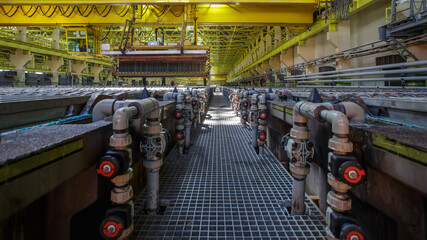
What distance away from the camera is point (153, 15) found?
8297 mm

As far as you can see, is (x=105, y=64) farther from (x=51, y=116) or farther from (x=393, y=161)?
(x=393, y=161)

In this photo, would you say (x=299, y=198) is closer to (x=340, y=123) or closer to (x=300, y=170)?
(x=300, y=170)

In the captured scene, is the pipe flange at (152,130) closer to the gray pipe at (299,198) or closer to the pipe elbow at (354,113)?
the gray pipe at (299,198)

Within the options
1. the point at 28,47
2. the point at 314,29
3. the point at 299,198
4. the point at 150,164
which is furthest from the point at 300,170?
the point at 28,47

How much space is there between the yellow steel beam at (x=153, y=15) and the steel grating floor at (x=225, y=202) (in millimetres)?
6206

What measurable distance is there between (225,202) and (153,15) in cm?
814

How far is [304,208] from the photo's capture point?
1.86 m

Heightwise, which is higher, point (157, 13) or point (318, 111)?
point (157, 13)

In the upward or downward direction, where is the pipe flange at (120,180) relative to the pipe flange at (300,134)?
downward

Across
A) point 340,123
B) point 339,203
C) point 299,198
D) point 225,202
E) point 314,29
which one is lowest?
point 225,202

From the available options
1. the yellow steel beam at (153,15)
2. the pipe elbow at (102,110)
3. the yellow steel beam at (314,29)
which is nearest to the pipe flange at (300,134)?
the pipe elbow at (102,110)

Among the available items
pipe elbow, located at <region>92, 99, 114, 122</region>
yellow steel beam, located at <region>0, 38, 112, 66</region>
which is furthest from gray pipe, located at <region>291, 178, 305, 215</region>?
yellow steel beam, located at <region>0, 38, 112, 66</region>

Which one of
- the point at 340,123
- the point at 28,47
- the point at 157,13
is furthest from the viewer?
the point at 28,47

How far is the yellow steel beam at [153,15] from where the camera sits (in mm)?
8086
